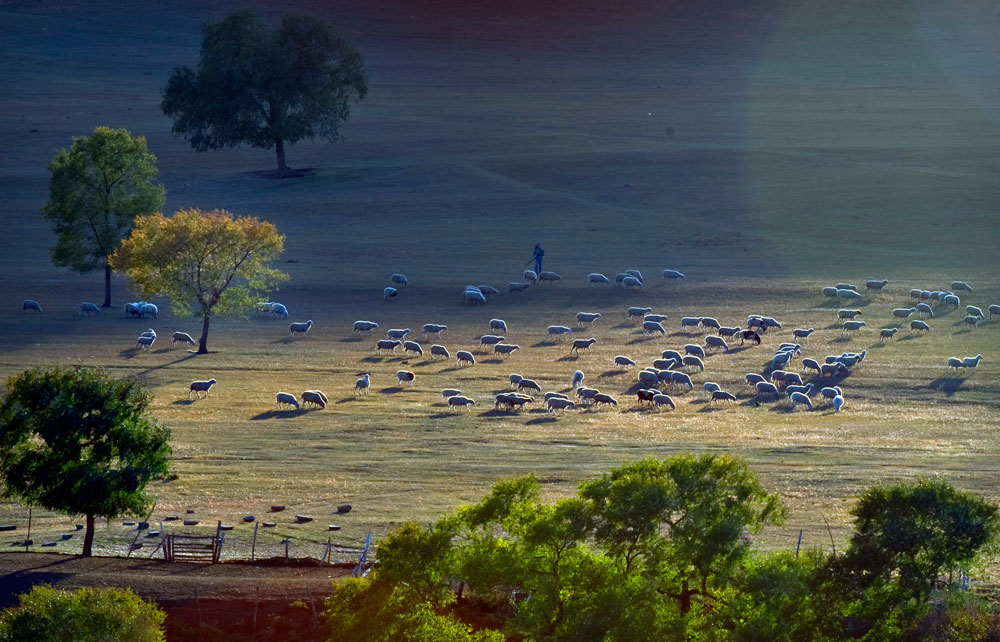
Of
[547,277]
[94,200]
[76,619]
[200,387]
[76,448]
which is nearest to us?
[76,619]

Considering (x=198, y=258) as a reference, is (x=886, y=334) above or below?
below

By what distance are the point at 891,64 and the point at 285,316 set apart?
101585 millimetres

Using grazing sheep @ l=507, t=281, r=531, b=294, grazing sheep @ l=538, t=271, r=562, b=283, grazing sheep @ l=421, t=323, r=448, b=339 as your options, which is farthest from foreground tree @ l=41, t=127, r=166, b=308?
grazing sheep @ l=538, t=271, r=562, b=283

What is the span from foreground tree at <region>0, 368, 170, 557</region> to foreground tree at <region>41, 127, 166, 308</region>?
35.4 m

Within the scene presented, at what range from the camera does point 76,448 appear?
90.3 ft

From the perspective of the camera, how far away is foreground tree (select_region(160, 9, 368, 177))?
89250 millimetres

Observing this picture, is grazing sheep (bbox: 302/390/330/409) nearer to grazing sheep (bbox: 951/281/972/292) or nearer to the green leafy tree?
the green leafy tree

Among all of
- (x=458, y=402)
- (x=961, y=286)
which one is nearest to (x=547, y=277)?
(x=961, y=286)

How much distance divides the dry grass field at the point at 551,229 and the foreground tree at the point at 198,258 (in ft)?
6.48

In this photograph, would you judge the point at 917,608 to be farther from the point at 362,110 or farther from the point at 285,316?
the point at 362,110

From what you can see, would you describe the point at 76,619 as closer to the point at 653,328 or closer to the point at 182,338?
the point at 182,338

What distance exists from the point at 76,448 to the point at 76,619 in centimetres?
833

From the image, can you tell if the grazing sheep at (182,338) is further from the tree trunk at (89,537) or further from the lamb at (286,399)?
the tree trunk at (89,537)

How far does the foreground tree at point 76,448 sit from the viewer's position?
2706 cm
